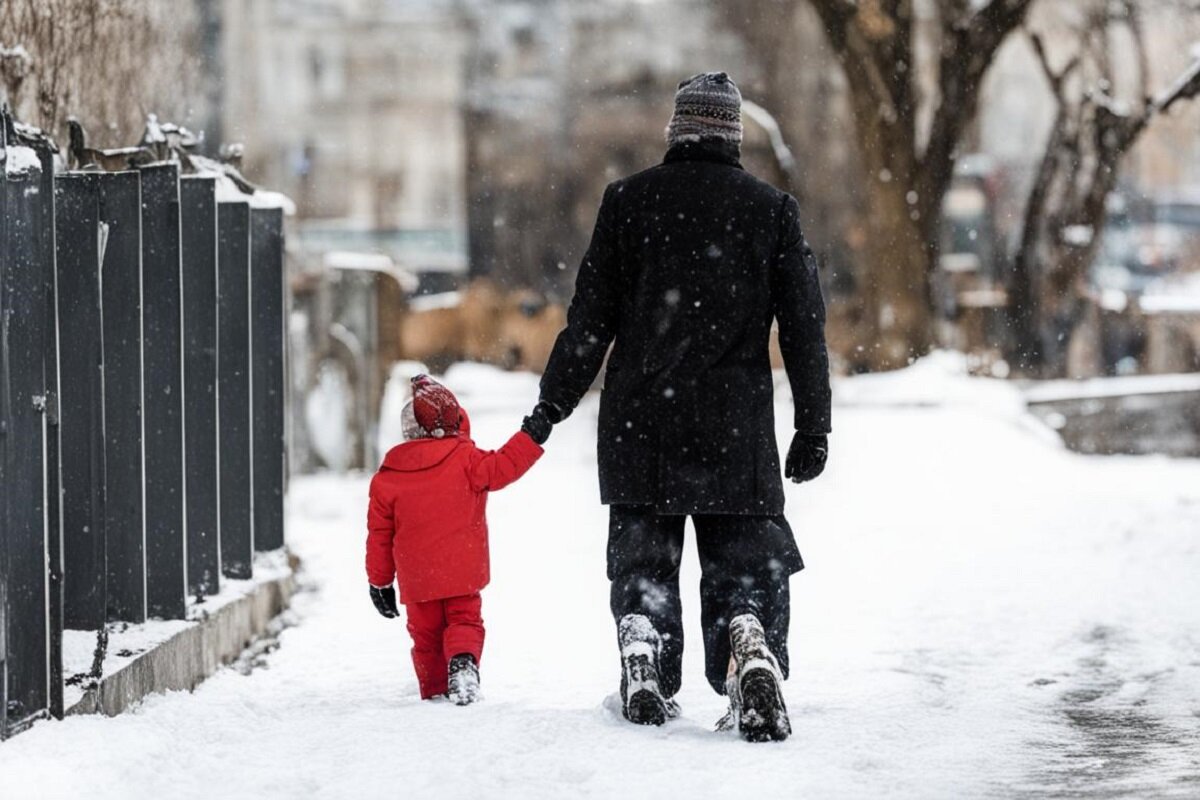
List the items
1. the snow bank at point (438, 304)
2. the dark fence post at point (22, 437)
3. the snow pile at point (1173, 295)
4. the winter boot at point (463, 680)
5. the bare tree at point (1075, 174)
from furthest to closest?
1. the snow bank at point (438, 304)
2. the snow pile at point (1173, 295)
3. the bare tree at point (1075, 174)
4. the winter boot at point (463, 680)
5. the dark fence post at point (22, 437)

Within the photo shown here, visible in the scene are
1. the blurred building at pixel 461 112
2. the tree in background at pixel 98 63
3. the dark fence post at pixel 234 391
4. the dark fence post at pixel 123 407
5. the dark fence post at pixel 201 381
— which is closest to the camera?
the dark fence post at pixel 123 407

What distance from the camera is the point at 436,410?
20.5ft

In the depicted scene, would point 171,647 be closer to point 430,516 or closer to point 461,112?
point 430,516

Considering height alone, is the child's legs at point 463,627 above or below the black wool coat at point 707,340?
below

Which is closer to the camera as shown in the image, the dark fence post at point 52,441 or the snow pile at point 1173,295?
the dark fence post at point 52,441

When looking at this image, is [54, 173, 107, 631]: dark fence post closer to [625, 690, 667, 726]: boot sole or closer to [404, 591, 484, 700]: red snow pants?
[404, 591, 484, 700]: red snow pants

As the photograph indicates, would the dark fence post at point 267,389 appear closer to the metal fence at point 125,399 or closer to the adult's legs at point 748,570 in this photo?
the metal fence at point 125,399

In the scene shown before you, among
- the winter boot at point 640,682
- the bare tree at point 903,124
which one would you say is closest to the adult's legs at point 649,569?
the winter boot at point 640,682

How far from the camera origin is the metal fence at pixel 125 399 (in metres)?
5.36

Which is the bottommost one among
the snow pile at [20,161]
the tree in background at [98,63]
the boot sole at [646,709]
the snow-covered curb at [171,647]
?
the snow-covered curb at [171,647]

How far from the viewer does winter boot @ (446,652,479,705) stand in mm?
6195

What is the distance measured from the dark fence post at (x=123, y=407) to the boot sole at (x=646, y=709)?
2.27m

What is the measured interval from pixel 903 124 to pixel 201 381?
1247 centimetres

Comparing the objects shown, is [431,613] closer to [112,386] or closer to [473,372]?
[112,386]
